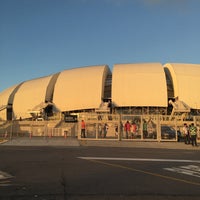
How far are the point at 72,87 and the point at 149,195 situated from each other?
43176mm

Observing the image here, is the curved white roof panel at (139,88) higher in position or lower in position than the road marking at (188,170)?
higher

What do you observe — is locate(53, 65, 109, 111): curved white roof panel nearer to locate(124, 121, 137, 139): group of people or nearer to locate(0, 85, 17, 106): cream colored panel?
locate(0, 85, 17, 106): cream colored panel

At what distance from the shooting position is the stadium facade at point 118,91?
45.1m

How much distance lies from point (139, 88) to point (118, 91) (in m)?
3.44

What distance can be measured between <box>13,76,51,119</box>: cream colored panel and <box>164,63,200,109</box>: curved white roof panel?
74.4 feet

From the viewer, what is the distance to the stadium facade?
45.1 m

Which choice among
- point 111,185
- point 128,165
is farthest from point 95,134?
point 111,185

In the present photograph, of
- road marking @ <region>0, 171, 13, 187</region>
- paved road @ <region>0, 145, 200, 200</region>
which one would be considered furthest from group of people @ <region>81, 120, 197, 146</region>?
road marking @ <region>0, 171, 13, 187</region>

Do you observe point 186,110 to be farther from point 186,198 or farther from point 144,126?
point 186,198

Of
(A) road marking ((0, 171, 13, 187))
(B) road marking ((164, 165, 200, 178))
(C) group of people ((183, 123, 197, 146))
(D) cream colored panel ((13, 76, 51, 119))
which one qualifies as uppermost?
(D) cream colored panel ((13, 76, 51, 119))

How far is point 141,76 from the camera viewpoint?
4694cm

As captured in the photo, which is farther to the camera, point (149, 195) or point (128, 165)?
point (128, 165)

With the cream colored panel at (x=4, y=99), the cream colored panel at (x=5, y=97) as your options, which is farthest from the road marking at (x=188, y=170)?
the cream colored panel at (x=5, y=97)

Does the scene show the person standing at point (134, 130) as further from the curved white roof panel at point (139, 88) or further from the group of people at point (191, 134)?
the curved white roof panel at point (139, 88)
